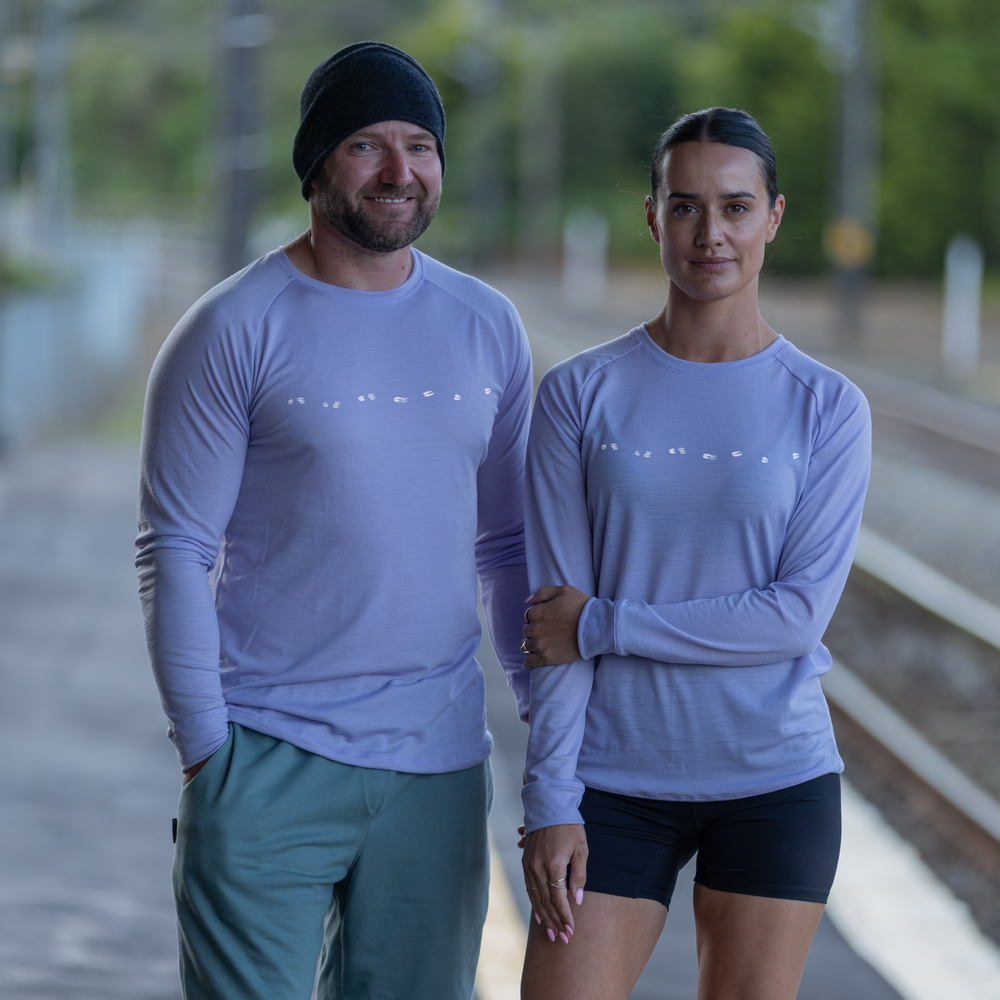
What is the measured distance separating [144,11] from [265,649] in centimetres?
8086

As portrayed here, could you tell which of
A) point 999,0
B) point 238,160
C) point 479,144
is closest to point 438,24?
point 479,144

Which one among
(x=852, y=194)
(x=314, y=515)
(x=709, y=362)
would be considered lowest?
(x=852, y=194)

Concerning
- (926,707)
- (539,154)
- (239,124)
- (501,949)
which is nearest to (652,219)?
(501,949)

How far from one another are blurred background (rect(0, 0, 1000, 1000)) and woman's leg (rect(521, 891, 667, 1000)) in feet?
3.24

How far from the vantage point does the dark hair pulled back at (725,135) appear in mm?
2317

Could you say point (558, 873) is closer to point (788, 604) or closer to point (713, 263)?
point (788, 604)

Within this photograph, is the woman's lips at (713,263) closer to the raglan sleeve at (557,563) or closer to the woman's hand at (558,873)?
the raglan sleeve at (557,563)

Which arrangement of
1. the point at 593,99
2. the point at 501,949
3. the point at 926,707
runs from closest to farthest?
the point at 501,949, the point at 926,707, the point at 593,99

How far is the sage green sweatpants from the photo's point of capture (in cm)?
239

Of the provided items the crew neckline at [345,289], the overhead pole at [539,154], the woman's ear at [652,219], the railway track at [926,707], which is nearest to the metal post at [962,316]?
the railway track at [926,707]

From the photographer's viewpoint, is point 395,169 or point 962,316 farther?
point 962,316

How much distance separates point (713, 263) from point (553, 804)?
0.81 meters

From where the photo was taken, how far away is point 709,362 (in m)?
2.37

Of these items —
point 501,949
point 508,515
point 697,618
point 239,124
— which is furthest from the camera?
point 239,124
